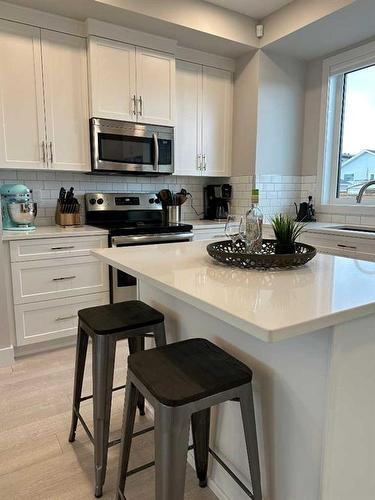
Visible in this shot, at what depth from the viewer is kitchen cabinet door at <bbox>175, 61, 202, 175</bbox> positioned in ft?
10.9

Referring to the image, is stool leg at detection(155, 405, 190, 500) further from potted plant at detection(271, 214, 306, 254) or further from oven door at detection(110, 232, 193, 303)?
oven door at detection(110, 232, 193, 303)

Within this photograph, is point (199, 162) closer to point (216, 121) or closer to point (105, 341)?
point (216, 121)

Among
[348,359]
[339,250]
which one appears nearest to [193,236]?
[339,250]

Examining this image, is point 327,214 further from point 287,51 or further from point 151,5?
point 151,5

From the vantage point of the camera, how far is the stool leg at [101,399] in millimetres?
1397

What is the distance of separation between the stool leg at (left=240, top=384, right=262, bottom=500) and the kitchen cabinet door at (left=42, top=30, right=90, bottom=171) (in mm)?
2412

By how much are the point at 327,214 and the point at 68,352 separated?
8.89ft

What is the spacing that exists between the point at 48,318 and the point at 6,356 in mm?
372

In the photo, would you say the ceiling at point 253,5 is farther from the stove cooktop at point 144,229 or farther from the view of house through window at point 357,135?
the stove cooktop at point 144,229

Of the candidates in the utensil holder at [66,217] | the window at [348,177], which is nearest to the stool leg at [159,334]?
the utensil holder at [66,217]

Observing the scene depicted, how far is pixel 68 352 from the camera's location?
2.70 m

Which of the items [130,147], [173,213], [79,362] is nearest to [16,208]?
[130,147]

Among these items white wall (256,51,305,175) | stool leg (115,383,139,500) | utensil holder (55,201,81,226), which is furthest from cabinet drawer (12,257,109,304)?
white wall (256,51,305,175)

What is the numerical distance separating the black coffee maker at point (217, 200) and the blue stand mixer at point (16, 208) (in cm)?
182
